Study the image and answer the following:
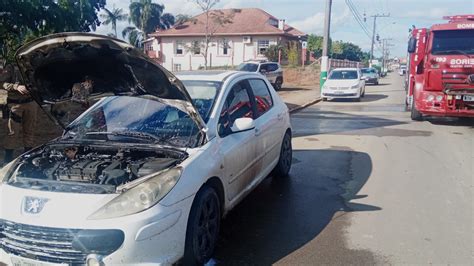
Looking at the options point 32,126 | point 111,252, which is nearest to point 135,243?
point 111,252

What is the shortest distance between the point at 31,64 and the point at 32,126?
11.8 feet

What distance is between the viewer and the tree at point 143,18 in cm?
5944

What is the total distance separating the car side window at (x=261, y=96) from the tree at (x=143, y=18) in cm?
5527

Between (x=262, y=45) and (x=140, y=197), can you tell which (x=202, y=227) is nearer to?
(x=140, y=197)

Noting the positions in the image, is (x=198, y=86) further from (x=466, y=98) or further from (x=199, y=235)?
(x=466, y=98)

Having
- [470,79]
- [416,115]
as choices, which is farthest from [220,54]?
[470,79]

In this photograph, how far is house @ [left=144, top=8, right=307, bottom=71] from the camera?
46.2 m

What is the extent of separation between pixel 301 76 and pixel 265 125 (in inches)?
1269

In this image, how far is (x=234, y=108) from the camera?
190 inches

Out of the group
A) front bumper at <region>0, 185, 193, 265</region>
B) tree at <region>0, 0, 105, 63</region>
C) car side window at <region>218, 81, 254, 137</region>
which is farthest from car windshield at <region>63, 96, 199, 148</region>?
tree at <region>0, 0, 105, 63</region>

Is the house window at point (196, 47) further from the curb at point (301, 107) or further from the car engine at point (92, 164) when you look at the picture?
the car engine at point (92, 164)

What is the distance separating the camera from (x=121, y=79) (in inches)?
163

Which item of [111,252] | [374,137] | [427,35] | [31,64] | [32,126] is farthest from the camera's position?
[427,35]

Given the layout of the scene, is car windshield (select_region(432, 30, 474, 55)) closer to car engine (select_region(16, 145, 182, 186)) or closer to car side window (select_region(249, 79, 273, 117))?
car side window (select_region(249, 79, 273, 117))
